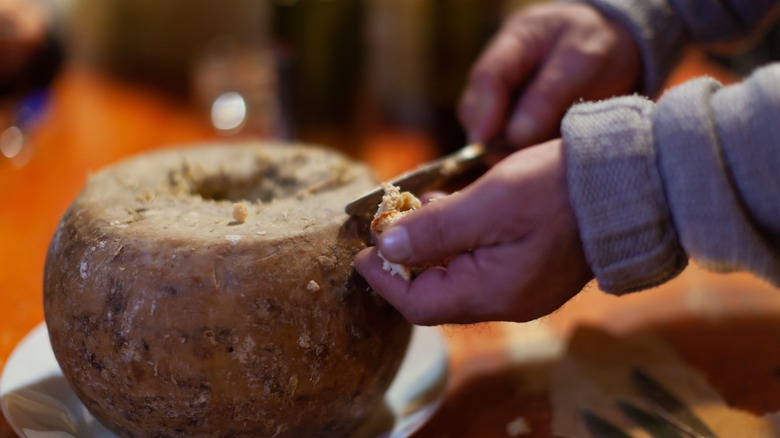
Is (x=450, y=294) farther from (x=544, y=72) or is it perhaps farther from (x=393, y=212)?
(x=544, y=72)

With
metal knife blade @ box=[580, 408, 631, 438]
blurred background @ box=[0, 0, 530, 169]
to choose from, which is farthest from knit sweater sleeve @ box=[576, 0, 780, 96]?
metal knife blade @ box=[580, 408, 631, 438]

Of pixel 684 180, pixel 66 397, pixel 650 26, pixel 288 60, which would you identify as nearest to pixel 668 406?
pixel 684 180

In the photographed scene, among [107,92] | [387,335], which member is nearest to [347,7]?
[107,92]

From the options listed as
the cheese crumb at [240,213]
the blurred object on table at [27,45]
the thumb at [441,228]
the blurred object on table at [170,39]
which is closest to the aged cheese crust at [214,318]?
the cheese crumb at [240,213]

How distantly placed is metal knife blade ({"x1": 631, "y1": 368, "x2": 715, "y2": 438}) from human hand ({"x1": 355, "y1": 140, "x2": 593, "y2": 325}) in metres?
0.29

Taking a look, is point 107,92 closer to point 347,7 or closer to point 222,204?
point 347,7

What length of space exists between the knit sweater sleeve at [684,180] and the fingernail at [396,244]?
0.53 ft

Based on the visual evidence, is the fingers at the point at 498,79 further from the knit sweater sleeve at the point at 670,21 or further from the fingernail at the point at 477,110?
the knit sweater sleeve at the point at 670,21

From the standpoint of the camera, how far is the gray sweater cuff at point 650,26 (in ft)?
3.96

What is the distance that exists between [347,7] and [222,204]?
881 millimetres

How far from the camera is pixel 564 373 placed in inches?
40.5

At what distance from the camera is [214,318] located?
75 cm

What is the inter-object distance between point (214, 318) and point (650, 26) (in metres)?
0.85

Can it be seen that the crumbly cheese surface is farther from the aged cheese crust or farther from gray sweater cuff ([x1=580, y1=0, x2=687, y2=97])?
gray sweater cuff ([x1=580, y1=0, x2=687, y2=97])
